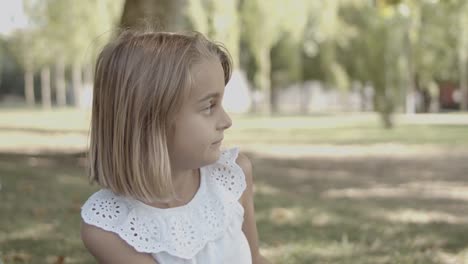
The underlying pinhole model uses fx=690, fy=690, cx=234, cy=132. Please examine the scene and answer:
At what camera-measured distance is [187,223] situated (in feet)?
4.60

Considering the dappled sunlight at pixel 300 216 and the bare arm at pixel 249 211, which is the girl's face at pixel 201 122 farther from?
the dappled sunlight at pixel 300 216

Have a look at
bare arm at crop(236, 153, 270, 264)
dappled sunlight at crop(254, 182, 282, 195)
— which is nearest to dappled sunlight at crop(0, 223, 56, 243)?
dappled sunlight at crop(254, 182, 282, 195)

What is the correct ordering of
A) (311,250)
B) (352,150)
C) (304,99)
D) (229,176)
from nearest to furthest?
(229,176) → (311,250) → (352,150) → (304,99)

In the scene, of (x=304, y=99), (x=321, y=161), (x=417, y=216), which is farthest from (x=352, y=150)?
(x=304, y=99)

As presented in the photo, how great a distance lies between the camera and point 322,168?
861 centimetres

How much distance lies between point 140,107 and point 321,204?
13.5 feet

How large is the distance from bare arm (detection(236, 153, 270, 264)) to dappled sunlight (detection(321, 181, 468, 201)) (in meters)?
4.26

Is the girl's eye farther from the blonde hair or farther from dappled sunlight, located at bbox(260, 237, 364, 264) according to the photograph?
dappled sunlight, located at bbox(260, 237, 364, 264)

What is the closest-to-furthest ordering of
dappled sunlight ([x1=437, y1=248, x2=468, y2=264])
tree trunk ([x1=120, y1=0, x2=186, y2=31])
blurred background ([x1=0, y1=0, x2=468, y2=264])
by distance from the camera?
dappled sunlight ([x1=437, y1=248, x2=468, y2=264]), blurred background ([x1=0, y1=0, x2=468, y2=264]), tree trunk ([x1=120, y1=0, x2=186, y2=31])

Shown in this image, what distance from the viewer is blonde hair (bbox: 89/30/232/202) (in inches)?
50.9

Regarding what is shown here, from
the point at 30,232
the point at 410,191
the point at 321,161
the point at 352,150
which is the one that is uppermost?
the point at 30,232

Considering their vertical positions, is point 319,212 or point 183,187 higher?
point 183,187

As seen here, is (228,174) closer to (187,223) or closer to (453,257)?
(187,223)

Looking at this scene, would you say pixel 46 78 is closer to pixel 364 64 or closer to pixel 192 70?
pixel 364 64
